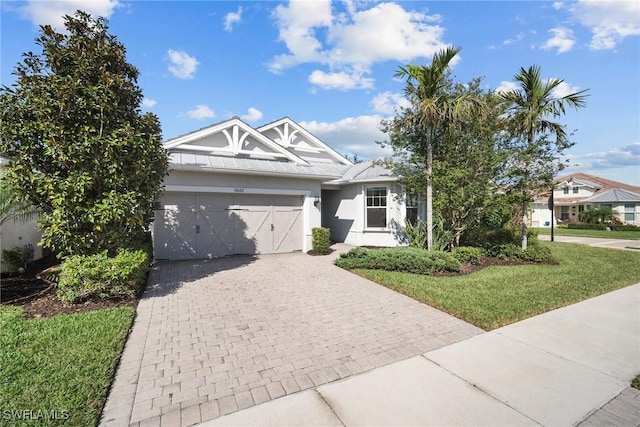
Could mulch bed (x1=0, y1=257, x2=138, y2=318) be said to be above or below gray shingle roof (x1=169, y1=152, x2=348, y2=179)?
below

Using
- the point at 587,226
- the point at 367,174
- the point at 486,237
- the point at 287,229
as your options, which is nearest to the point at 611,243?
the point at 486,237

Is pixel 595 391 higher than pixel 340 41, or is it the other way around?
pixel 340 41

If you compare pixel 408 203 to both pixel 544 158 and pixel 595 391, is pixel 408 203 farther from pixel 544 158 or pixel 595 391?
pixel 595 391

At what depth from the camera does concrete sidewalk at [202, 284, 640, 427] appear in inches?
111

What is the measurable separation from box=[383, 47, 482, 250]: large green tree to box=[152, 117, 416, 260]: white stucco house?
5.52 feet

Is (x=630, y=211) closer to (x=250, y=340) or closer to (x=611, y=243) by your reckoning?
(x=611, y=243)

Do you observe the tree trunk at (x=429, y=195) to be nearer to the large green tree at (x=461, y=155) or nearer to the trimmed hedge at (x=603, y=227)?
the large green tree at (x=461, y=155)

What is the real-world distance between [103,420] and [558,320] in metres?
6.93

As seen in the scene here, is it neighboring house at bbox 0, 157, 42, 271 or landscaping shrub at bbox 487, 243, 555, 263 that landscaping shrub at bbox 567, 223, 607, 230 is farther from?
neighboring house at bbox 0, 157, 42, 271

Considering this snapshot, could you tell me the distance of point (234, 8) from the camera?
9211 mm

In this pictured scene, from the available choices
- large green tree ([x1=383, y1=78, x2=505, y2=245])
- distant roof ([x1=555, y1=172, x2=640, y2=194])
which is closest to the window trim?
distant roof ([x1=555, y1=172, x2=640, y2=194])

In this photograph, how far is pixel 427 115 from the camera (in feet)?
31.5

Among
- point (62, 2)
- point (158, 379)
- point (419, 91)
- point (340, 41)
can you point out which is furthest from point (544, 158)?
point (62, 2)

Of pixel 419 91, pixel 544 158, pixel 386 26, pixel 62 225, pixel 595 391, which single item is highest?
pixel 386 26
